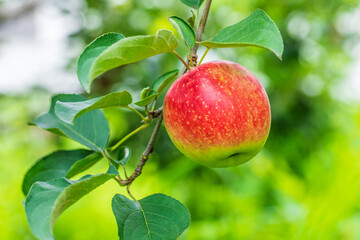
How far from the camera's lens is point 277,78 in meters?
2.29

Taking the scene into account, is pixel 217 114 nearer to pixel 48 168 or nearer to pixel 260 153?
pixel 48 168

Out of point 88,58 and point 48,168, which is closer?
point 88,58

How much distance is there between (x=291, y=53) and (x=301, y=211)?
3.01 feet

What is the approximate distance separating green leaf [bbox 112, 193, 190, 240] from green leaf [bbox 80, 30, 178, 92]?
6.7 inches

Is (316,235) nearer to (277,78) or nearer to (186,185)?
(186,185)

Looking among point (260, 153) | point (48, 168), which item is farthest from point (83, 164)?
point (260, 153)

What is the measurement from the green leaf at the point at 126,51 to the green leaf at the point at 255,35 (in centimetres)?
6

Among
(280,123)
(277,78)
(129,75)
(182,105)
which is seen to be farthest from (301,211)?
(182,105)

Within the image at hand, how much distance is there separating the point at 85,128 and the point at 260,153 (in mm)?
1718

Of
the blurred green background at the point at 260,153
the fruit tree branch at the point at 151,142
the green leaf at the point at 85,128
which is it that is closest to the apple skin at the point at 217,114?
the fruit tree branch at the point at 151,142

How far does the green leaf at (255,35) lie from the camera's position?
406 mm

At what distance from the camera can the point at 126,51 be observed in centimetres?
42

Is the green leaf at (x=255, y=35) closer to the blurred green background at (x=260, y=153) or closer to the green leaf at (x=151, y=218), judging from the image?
the green leaf at (x=151, y=218)

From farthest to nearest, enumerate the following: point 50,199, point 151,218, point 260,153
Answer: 1. point 260,153
2. point 151,218
3. point 50,199
